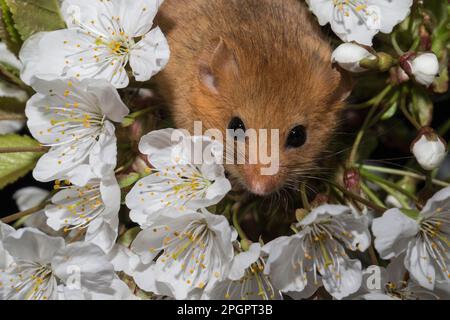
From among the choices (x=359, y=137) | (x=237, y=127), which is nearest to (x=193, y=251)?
(x=237, y=127)

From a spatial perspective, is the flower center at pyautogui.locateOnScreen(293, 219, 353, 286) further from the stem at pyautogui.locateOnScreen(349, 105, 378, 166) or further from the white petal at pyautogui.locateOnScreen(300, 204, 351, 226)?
the stem at pyautogui.locateOnScreen(349, 105, 378, 166)

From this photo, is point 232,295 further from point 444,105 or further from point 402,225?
point 444,105

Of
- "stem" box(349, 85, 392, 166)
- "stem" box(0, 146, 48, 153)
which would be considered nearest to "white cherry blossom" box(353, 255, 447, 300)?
"stem" box(349, 85, 392, 166)

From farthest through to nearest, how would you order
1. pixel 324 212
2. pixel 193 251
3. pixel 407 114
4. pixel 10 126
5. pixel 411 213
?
pixel 10 126, pixel 407 114, pixel 193 251, pixel 411 213, pixel 324 212

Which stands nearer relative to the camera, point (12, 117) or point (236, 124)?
point (236, 124)

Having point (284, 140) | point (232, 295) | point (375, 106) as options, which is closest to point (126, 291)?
point (232, 295)

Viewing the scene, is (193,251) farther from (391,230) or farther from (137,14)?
(137,14)

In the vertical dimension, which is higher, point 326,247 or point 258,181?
point 258,181
